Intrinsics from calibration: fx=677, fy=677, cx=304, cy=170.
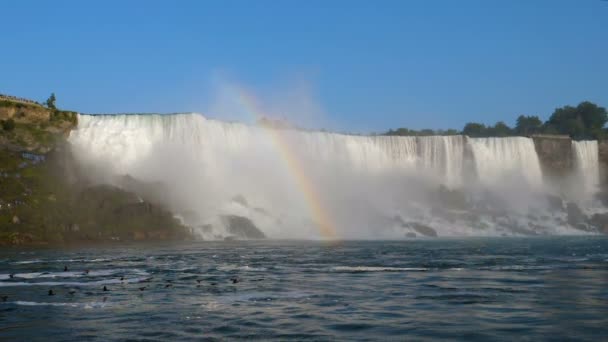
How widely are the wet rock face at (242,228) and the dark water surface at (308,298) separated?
25590 millimetres

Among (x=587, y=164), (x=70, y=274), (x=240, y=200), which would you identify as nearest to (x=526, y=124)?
(x=587, y=164)

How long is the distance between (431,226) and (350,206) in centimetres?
882

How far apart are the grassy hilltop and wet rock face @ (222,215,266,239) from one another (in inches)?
178

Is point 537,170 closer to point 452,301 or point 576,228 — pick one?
point 576,228

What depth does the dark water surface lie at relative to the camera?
1570 cm

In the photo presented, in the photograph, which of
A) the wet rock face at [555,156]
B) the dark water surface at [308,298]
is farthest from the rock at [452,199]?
the dark water surface at [308,298]

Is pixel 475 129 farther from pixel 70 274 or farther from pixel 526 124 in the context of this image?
pixel 70 274

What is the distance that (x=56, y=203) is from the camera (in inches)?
2211

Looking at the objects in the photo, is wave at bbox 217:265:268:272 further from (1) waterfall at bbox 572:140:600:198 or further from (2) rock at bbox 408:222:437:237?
(1) waterfall at bbox 572:140:600:198

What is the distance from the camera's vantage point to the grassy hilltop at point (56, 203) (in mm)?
53562

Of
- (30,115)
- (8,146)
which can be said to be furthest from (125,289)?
(30,115)

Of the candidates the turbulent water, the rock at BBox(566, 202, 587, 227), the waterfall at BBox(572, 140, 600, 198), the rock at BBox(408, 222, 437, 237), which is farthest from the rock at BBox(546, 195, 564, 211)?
the rock at BBox(408, 222, 437, 237)

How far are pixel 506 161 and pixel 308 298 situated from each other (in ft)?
232

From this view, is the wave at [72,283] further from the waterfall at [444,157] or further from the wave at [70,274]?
the waterfall at [444,157]
